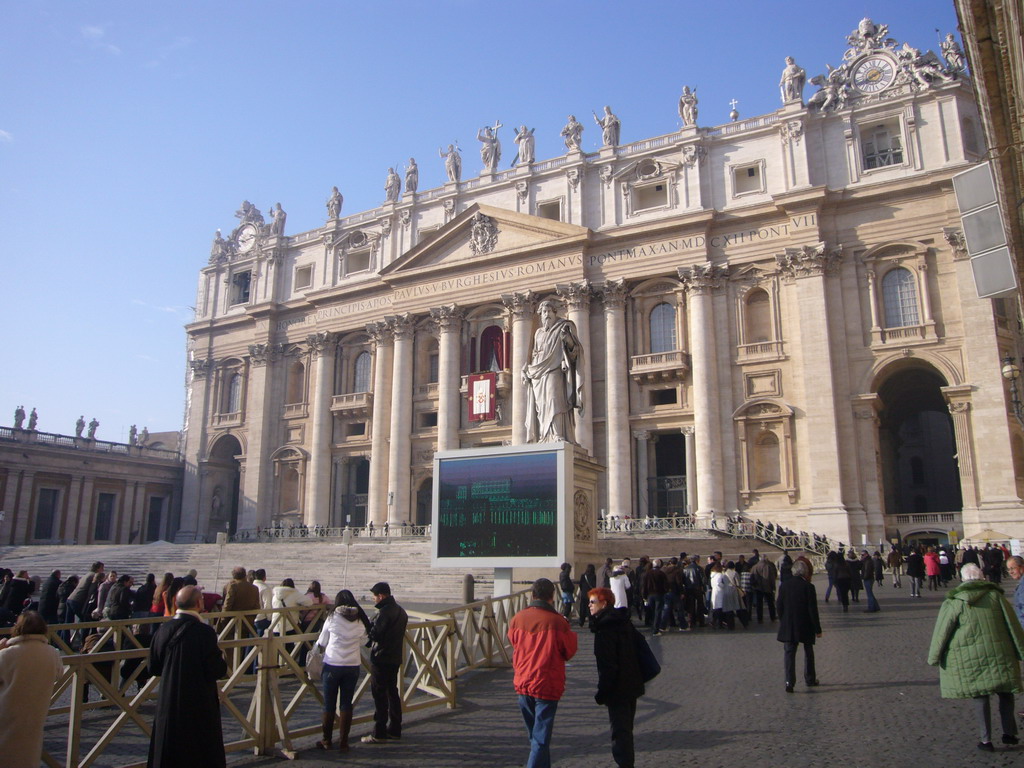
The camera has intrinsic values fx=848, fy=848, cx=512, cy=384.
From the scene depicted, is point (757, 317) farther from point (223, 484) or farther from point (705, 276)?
point (223, 484)

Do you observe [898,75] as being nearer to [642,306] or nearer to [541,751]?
[642,306]

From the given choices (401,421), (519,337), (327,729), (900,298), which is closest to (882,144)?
(900,298)

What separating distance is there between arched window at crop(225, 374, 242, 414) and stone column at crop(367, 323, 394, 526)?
992 cm

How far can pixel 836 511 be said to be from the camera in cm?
3102

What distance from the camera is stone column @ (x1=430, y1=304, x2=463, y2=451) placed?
39094 mm

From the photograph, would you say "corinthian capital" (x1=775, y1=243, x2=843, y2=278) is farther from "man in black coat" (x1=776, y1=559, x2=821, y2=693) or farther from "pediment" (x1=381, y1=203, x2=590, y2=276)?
"man in black coat" (x1=776, y1=559, x2=821, y2=693)

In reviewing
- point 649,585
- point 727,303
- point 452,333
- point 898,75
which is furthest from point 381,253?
point 649,585

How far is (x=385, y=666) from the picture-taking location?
26.6ft

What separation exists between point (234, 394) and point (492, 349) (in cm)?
1776

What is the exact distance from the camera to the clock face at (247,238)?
50656mm

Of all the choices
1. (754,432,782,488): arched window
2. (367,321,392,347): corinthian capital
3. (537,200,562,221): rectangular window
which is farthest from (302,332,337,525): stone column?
(754,432,782,488): arched window

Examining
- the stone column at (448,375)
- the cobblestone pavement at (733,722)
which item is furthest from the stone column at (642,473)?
the cobblestone pavement at (733,722)

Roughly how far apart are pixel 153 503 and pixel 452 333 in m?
22.0

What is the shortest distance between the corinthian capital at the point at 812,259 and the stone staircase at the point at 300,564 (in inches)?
713
